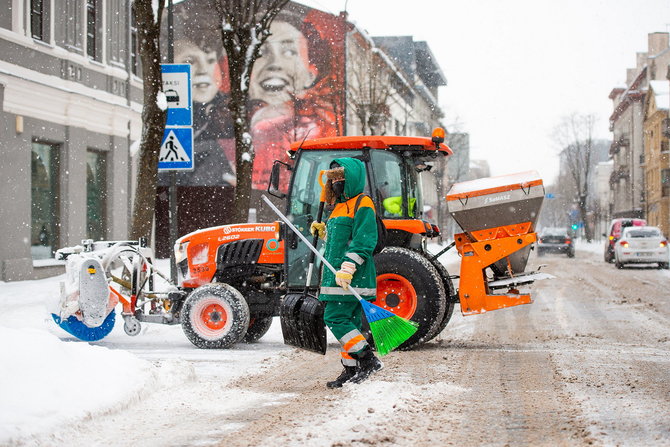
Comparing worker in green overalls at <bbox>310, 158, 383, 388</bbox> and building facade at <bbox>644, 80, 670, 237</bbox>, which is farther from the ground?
building facade at <bbox>644, 80, 670, 237</bbox>

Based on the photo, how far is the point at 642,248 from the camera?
30.3 m

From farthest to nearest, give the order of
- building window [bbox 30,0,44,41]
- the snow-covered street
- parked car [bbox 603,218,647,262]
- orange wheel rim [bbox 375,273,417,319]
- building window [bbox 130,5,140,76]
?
parked car [bbox 603,218,647,262]
building window [bbox 130,5,140,76]
building window [bbox 30,0,44,41]
orange wheel rim [bbox 375,273,417,319]
the snow-covered street

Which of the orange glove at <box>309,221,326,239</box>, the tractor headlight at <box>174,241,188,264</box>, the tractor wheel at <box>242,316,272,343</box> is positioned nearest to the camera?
the orange glove at <box>309,221,326,239</box>

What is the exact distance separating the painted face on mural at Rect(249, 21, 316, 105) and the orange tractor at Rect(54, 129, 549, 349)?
31.6 metres

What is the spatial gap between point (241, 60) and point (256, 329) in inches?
368

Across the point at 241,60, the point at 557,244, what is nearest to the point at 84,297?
the point at 241,60

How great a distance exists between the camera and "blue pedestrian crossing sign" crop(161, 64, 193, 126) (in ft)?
47.8

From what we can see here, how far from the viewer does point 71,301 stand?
10047 mm

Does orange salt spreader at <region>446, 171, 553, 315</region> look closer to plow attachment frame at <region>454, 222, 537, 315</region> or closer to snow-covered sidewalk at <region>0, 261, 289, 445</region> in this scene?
plow attachment frame at <region>454, 222, 537, 315</region>

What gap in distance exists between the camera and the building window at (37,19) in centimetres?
2002

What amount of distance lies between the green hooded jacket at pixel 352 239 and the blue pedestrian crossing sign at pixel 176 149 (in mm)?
6921

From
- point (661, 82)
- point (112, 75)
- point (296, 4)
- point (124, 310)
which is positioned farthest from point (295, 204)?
point (661, 82)

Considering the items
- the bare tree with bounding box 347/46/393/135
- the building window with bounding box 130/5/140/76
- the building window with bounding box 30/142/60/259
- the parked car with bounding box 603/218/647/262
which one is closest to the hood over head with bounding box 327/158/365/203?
the building window with bounding box 30/142/60/259

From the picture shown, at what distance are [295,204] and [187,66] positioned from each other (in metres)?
5.61
